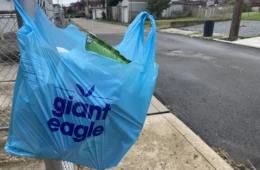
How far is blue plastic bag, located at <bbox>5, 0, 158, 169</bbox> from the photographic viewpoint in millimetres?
1010

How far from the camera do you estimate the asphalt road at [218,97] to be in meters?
2.96

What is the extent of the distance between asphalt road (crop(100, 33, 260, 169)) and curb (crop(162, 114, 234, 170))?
0.62 feet

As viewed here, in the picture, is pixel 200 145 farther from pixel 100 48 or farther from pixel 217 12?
pixel 217 12

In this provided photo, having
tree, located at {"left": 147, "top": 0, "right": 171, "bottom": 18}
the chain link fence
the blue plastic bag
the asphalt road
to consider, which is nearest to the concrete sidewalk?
the asphalt road

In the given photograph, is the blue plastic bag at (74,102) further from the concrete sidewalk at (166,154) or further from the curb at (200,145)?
the curb at (200,145)

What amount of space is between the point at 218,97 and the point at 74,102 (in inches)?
150

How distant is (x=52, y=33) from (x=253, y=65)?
21.9 feet

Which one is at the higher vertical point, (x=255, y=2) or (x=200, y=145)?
(x=255, y=2)

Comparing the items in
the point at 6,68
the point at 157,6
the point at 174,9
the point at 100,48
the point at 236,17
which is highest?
the point at 157,6

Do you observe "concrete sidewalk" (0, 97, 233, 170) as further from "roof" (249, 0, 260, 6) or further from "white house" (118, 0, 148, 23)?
"roof" (249, 0, 260, 6)

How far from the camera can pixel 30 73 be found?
1.00m

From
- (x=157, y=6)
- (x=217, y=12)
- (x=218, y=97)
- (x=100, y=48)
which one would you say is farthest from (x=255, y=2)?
(x=100, y=48)

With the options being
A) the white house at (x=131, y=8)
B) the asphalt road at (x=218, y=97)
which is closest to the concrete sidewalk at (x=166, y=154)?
the asphalt road at (x=218, y=97)

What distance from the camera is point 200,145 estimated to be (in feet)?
8.77
